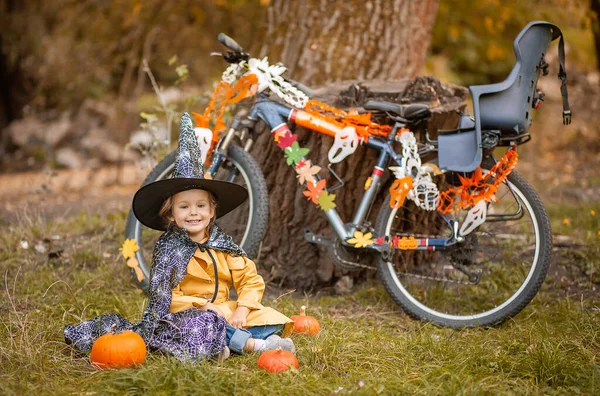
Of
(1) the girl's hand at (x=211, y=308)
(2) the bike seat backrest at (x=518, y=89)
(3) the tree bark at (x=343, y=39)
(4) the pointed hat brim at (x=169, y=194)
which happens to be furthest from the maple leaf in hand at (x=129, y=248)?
(2) the bike seat backrest at (x=518, y=89)

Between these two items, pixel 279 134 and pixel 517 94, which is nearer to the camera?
pixel 517 94

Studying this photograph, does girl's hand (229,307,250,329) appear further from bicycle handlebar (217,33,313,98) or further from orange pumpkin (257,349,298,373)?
bicycle handlebar (217,33,313,98)

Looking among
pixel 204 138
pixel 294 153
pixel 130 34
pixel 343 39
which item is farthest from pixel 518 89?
pixel 130 34

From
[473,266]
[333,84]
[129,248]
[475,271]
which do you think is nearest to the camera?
[475,271]

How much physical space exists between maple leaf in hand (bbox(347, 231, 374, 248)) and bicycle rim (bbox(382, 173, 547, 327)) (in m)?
0.11

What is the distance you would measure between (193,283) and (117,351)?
0.49 meters

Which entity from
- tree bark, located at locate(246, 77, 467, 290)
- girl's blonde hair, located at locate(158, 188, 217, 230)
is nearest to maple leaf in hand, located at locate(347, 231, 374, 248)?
tree bark, located at locate(246, 77, 467, 290)

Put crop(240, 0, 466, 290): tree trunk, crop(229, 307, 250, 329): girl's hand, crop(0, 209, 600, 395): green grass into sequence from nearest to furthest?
crop(0, 209, 600, 395): green grass
crop(229, 307, 250, 329): girl's hand
crop(240, 0, 466, 290): tree trunk

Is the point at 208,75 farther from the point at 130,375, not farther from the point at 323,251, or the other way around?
the point at 130,375

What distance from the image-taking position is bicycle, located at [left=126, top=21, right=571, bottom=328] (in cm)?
349

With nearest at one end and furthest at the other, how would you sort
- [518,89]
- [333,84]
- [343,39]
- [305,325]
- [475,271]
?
[305,325] < [518,89] < [475,271] < [333,84] < [343,39]

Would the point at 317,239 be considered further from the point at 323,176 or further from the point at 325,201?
the point at 323,176

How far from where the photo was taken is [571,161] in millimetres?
9086

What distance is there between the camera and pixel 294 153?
382 centimetres
